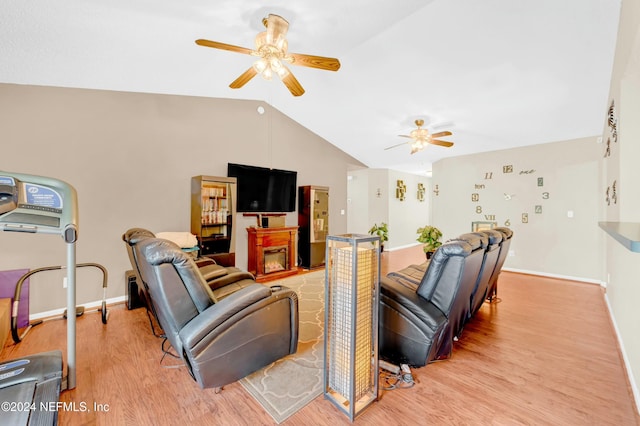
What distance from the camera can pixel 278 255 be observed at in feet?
16.0

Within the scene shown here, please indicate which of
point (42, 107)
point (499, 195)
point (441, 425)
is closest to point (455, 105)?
point (499, 195)

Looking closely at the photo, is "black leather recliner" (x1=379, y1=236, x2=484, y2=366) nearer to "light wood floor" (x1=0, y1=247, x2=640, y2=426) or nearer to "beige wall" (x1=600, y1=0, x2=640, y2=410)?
"light wood floor" (x1=0, y1=247, x2=640, y2=426)

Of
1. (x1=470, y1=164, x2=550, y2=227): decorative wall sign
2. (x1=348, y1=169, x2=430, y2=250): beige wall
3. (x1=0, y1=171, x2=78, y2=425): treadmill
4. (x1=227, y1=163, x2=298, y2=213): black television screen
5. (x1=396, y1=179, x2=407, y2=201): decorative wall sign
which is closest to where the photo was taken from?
(x1=0, y1=171, x2=78, y2=425): treadmill

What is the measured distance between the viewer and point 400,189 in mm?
7922

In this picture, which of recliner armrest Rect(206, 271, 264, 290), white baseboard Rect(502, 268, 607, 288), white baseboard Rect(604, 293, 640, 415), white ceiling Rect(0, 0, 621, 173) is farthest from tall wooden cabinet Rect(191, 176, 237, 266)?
white baseboard Rect(502, 268, 607, 288)

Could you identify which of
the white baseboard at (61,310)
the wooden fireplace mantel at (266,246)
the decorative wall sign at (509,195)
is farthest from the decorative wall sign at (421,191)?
the white baseboard at (61,310)

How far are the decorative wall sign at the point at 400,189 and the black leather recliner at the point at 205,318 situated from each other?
21.8 ft

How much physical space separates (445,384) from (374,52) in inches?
133

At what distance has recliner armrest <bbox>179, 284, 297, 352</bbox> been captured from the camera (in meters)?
1.62

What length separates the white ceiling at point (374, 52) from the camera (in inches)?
88.0

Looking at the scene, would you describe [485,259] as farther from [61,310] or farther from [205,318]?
[61,310]

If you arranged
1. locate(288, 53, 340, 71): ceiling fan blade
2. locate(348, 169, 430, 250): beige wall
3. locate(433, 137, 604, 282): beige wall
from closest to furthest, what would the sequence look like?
locate(288, 53, 340, 71): ceiling fan blade < locate(433, 137, 604, 282): beige wall < locate(348, 169, 430, 250): beige wall

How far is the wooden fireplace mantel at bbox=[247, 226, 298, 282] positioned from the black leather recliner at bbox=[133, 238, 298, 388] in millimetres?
2610

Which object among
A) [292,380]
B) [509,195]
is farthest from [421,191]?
[292,380]
